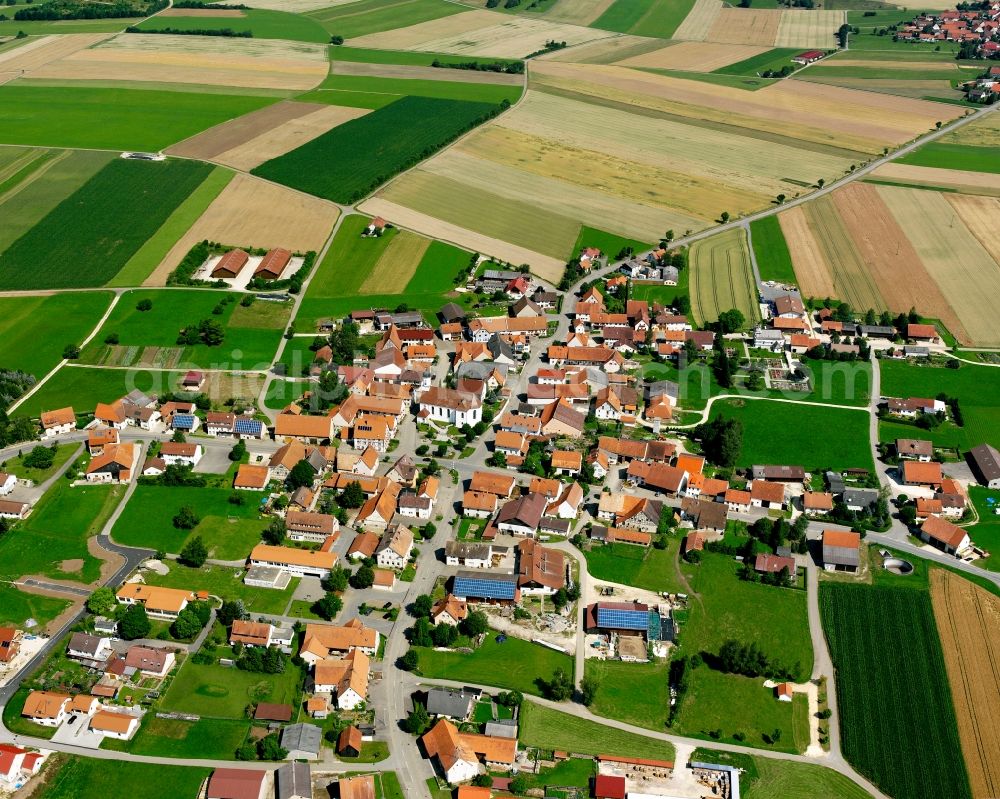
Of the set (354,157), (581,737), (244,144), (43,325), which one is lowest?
(581,737)

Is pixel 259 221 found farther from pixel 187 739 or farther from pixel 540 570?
pixel 187 739

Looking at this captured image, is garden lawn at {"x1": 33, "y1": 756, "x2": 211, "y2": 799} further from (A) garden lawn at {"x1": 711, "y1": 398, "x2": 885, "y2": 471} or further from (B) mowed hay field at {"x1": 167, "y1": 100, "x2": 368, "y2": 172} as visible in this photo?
(B) mowed hay field at {"x1": 167, "y1": 100, "x2": 368, "y2": 172}

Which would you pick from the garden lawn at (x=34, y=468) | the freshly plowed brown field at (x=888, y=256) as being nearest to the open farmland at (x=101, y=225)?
the garden lawn at (x=34, y=468)

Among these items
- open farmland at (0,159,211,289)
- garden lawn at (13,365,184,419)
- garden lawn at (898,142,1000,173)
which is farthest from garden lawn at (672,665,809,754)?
garden lawn at (898,142,1000,173)

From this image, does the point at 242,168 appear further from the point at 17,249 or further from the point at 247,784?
the point at 247,784

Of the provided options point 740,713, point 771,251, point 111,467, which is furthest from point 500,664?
point 771,251

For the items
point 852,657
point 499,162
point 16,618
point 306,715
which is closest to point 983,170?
point 499,162
